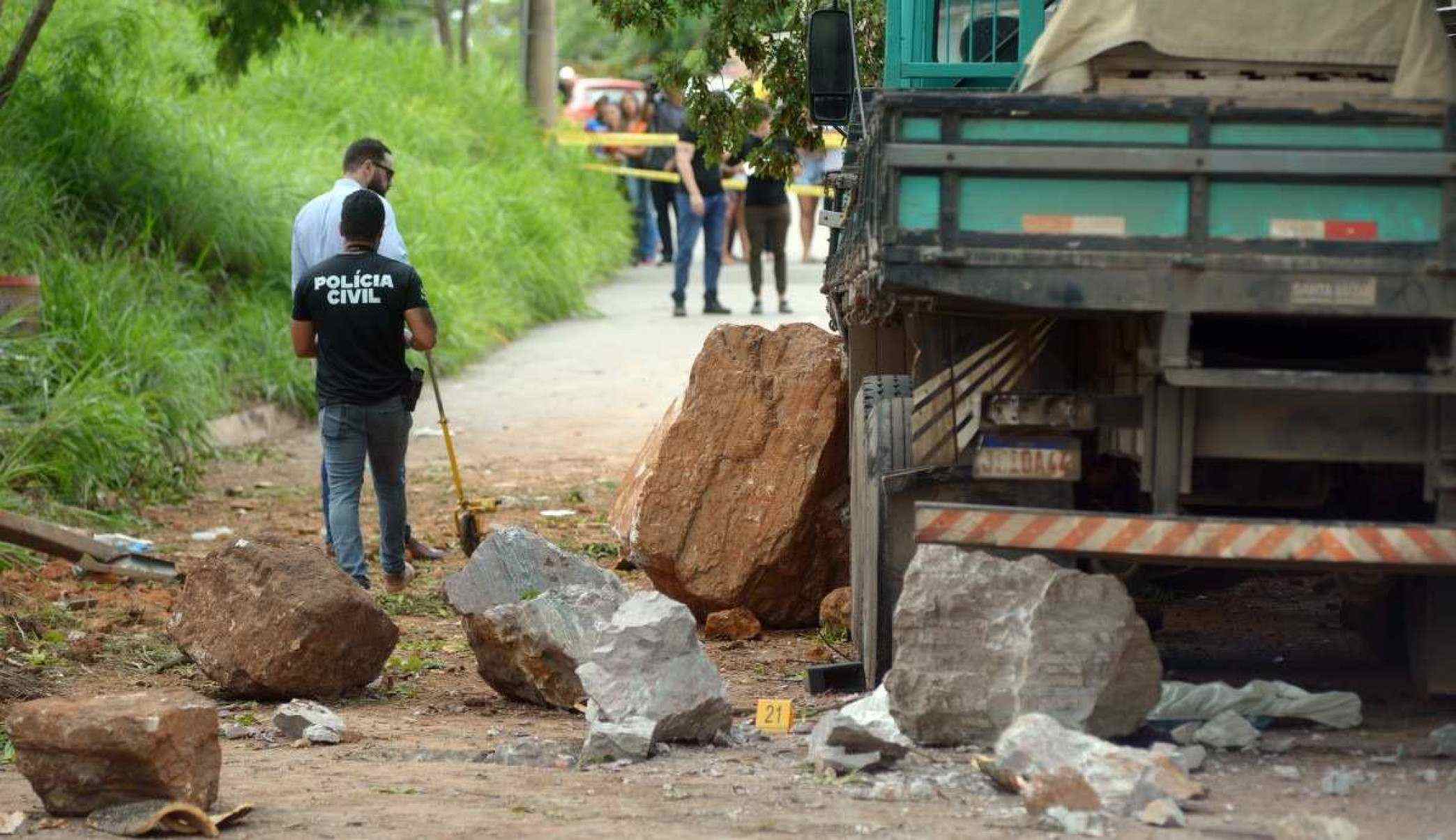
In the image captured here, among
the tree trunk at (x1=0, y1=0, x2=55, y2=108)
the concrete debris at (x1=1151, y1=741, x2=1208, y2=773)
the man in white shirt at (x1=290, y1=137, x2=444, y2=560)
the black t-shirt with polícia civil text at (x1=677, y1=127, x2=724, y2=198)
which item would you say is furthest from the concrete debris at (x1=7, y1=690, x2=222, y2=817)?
the black t-shirt with polícia civil text at (x1=677, y1=127, x2=724, y2=198)

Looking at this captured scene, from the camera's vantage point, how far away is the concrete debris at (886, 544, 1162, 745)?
17.8 ft

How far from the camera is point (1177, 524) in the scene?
17.5 feet

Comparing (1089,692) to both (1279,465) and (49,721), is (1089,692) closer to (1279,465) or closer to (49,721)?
(1279,465)

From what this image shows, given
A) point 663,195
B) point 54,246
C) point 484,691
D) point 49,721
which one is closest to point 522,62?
point 663,195

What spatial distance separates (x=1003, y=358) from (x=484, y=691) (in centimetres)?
208

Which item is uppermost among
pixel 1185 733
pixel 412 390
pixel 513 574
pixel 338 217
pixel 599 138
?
pixel 338 217

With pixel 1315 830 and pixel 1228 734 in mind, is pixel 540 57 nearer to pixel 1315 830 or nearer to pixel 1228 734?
pixel 1228 734

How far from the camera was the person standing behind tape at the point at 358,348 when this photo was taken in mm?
7941

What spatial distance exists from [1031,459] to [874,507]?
0.77 metres

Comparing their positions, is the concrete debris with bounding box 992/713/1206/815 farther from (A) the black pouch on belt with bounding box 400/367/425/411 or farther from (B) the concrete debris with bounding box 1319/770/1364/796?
(A) the black pouch on belt with bounding box 400/367/425/411

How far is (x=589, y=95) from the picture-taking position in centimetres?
3503

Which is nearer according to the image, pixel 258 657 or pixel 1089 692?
pixel 1089 692

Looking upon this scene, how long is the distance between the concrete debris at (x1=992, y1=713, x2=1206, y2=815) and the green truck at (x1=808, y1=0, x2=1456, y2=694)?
59cm

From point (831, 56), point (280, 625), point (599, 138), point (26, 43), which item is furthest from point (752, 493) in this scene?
point (599, 138)
